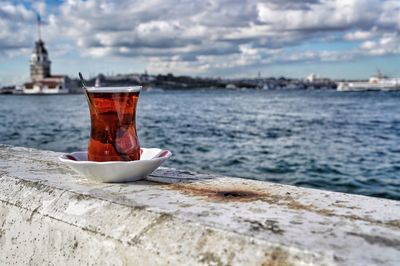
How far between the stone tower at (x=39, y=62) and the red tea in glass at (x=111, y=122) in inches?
5214

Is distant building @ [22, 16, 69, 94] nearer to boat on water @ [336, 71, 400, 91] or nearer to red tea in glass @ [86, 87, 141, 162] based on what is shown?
boat on water @ [336, 71, 400, 91]

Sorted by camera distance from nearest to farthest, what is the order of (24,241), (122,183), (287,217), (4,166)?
(287,217) < (24,241) < (122,183) < (4,166)

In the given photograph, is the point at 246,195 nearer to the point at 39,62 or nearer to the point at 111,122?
the point at 111,122

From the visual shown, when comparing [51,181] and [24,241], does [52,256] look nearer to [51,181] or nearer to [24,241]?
[24,241]

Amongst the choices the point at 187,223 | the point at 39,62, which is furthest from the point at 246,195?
the point at 39,62

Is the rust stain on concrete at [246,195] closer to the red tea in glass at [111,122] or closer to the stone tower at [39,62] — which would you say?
the red tea in glass at [111,122]

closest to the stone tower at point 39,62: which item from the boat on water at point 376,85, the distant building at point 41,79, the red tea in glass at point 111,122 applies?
the distant building at point 41,79

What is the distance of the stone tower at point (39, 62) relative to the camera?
128m

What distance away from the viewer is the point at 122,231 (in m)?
1.44

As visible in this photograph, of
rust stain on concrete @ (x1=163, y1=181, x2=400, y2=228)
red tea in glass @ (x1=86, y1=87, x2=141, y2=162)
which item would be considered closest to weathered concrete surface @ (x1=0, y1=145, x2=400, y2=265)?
rust stain on concrete @ (x1=163, y1=181, x2=400, y2=228)

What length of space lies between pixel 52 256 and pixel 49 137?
22834 millimetres

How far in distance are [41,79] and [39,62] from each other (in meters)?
4.71

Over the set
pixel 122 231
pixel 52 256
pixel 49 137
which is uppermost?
pixel 122 231

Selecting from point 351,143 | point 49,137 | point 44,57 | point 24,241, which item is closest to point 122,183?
point 24,241
